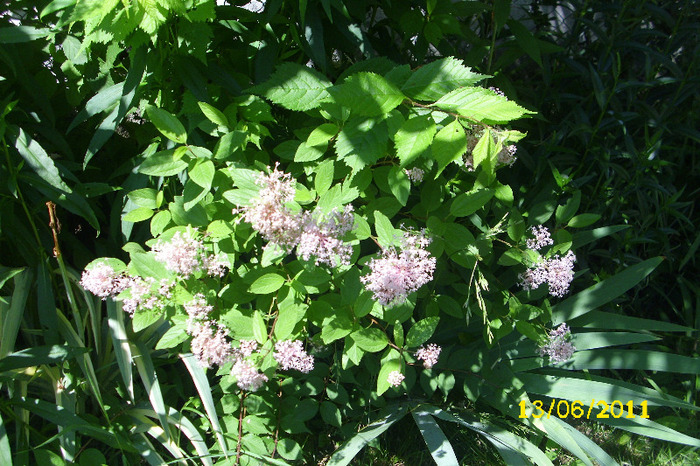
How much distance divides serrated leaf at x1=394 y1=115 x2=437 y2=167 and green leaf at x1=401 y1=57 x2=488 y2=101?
0.06 metres

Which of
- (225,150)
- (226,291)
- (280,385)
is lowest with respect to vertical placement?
(280,385)

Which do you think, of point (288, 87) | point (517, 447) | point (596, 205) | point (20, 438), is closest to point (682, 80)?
point (596, 205)

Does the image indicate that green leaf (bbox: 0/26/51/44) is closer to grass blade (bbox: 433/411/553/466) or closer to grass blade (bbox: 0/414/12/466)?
grass blade (bbox: 0/414/12/466)

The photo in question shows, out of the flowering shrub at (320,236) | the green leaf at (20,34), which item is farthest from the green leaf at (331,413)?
the green leaf at (20,34)

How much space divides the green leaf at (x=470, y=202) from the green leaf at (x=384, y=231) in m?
0.21

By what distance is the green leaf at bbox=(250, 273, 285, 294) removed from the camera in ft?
4.36

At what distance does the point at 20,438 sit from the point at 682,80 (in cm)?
241

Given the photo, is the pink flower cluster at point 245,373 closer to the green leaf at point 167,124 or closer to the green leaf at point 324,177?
the green leaf at point 324,177

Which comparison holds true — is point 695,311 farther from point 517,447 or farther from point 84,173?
point 84,173

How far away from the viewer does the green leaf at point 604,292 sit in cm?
177

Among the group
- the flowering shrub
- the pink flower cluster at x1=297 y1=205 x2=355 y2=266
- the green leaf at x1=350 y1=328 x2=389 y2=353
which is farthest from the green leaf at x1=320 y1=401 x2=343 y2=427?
the pink flower cluster at x1=297 y1=205 x2=355 y2=266

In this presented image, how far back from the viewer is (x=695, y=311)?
232cm

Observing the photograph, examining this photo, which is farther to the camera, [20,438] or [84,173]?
[84,173]

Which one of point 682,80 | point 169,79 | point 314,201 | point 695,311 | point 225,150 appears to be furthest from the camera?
point 695,311
